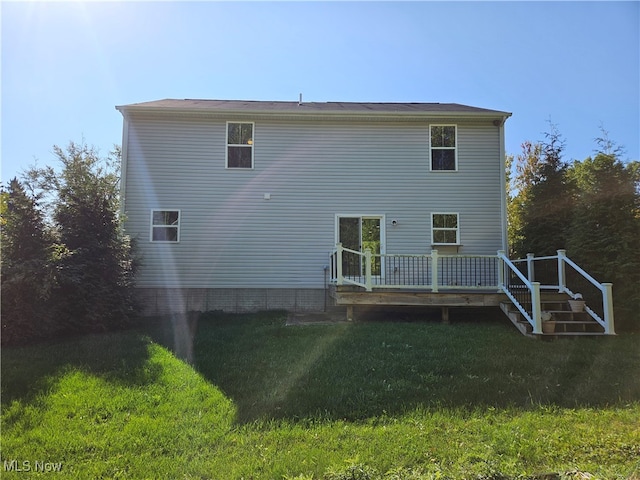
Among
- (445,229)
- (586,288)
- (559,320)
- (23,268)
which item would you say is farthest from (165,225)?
(586,288)

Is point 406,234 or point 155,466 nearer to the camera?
point 155,466

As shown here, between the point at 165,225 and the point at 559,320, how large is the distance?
30.6ft

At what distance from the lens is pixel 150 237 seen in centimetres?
1054

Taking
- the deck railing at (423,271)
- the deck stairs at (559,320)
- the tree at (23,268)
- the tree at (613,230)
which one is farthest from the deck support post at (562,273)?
the tree at (23,268)

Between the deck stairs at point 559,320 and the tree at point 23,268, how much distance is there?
8524mm

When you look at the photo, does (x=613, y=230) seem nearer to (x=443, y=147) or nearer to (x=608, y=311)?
(x=608, y=311)

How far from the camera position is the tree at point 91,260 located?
25.1ft

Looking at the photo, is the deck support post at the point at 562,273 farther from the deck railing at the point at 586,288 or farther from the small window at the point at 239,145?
the small window at the point at 239,145

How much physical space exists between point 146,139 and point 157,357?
7.09 m

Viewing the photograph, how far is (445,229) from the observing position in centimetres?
1088

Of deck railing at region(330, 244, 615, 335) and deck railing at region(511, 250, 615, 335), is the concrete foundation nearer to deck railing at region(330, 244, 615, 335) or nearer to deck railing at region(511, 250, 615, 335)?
deck railing at region(330, 244, 615, 335)

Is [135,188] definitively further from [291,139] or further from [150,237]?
[291,139]

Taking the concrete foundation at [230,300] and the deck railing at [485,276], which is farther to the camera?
the concrete foundation at [230,300]

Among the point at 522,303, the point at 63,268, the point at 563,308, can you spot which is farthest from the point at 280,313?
the point at 563,308
